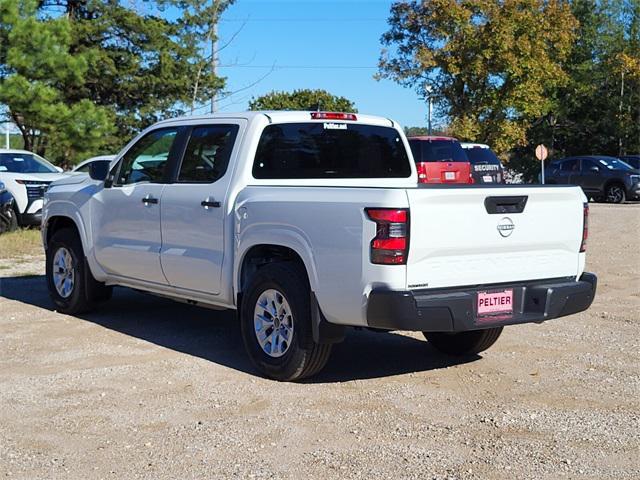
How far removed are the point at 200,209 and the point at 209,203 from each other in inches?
5.7

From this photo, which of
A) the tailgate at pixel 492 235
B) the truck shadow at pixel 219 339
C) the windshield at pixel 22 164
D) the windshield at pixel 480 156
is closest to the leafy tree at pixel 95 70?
the windshield at pixel 22 164

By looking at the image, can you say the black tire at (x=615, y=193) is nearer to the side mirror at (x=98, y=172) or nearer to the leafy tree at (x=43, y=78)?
the leafy tree at (x=43, y=78)

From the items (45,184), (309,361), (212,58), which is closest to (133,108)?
(212,58)

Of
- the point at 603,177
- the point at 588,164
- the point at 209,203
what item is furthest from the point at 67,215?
the point at 588,164

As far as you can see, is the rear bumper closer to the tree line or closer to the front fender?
the front fender

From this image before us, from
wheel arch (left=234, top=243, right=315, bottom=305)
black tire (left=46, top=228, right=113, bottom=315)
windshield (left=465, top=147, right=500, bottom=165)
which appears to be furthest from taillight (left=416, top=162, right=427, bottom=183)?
wheel arch (left=234, top=243, right=315, bottom=305)

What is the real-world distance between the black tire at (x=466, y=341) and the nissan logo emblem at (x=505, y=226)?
1.25 m

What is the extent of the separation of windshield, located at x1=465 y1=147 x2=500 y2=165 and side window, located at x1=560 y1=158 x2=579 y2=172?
31.4 feet

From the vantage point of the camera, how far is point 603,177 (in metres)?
29.1

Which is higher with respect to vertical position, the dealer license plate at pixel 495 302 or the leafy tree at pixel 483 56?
the leafy tree at pixel 483 56

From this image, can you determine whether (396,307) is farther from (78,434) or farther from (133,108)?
(133,108)

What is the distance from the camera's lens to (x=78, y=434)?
4969mm

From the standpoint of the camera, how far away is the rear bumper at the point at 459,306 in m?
5.25

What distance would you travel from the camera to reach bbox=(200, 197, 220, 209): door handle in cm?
652
